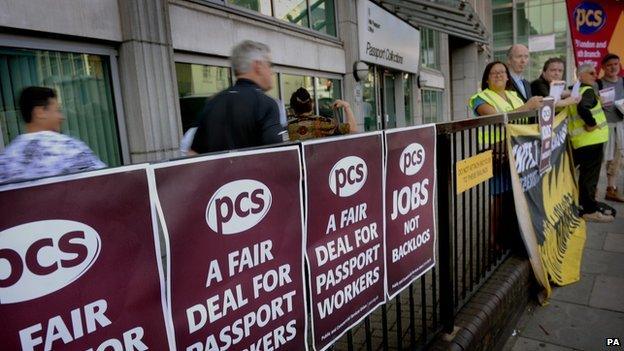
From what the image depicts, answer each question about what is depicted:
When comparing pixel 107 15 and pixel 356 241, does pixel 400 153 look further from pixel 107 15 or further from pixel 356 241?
pixel 107 15

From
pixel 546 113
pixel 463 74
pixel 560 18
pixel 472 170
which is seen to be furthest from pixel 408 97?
pixel 560 18

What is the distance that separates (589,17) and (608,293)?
5.75m

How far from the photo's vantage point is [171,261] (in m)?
1.14

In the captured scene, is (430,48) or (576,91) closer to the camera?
(576,91)

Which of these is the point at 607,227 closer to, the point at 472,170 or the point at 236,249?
the point at 472,170

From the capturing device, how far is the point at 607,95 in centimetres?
612

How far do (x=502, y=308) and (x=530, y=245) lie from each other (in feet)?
2.57

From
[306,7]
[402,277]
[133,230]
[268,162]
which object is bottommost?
[402,277]

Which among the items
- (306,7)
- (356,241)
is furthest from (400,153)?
(306,7)

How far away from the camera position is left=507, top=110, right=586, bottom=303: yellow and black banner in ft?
11.1

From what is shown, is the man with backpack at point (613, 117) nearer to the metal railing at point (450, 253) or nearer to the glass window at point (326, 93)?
the metal railing at point (450, 253)

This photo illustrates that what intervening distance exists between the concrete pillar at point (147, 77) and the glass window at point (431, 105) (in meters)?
14.1

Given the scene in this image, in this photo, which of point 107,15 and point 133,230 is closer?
point 133,230

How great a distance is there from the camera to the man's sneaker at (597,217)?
17.3 ft
